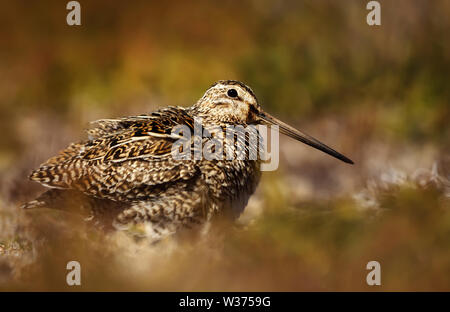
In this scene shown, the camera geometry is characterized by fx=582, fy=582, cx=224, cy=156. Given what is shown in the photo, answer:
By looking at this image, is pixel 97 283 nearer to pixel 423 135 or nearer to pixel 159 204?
pixel 159 204

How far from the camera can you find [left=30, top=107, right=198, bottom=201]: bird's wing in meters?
3.42

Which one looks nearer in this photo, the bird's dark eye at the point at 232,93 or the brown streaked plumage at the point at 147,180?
the brown streaked plumage at the point at 147,180

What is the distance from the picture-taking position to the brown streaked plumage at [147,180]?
3391 mm

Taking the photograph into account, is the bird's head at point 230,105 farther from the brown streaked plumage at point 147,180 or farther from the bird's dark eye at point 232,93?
the brown streaked plumage at point 147,180

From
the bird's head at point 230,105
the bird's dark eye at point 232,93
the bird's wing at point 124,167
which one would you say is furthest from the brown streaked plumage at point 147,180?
the bird's dark eye at point 232,93

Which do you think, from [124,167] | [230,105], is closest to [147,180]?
[124,167]

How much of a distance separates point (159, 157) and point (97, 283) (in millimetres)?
928

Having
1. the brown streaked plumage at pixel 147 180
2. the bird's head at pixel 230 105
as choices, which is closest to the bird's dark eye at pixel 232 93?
the bird's head at pixel 230 105

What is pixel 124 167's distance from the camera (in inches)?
136

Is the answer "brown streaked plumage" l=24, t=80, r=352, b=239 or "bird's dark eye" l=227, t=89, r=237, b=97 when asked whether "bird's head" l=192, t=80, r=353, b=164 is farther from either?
"brown streaked plumage" l=24, t=80, r=352, b=239

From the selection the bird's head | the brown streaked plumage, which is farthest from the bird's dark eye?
the brown streaked plumage

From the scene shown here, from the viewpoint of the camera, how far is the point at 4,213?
3428 mm

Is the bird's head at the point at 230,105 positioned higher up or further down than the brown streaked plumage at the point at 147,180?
higher up

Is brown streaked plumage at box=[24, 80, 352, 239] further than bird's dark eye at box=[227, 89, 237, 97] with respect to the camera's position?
No
